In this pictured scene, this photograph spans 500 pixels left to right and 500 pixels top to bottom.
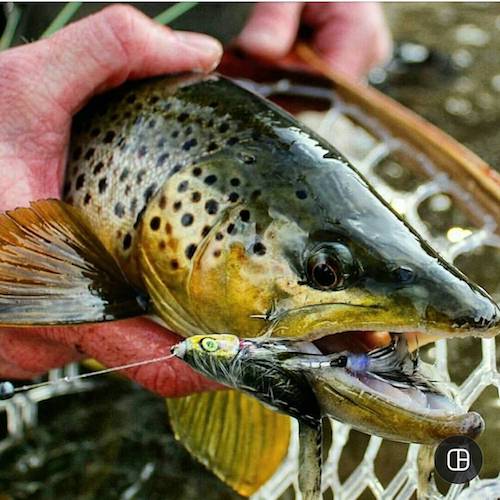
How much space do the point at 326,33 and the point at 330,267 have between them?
187cm

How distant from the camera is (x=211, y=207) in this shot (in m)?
1.53

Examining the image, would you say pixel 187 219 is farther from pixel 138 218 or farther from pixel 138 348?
pixel 138 348

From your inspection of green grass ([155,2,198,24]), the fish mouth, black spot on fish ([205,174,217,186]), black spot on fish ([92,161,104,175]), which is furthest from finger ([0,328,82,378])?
green grass ([155,2,198,24])

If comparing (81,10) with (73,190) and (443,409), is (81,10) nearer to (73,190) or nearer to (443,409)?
(73,190)

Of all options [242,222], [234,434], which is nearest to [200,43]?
[242,222]

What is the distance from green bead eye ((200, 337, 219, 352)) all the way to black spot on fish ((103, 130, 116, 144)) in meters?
0.65

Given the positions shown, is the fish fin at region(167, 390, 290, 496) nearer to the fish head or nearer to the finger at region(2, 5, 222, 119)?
the fish head

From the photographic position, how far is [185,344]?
4.14ft

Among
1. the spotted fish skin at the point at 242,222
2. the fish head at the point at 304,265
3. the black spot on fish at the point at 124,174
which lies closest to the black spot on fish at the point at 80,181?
the spotted fish skin at the point at 242,222

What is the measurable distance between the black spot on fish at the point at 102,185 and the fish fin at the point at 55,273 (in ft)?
0.50

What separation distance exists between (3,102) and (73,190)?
22cm

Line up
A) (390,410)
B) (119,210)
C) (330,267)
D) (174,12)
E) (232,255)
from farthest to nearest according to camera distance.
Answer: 1. (174,12)
2. (119,210)
3. (232,255)
4. (330,267)
5. (390,410)

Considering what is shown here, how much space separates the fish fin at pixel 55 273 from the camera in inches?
57.9

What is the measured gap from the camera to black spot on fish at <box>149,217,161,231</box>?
1.59 m
